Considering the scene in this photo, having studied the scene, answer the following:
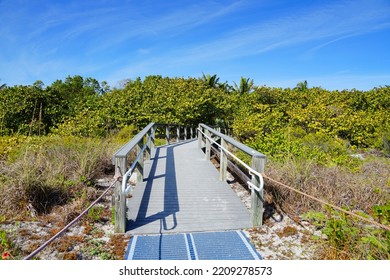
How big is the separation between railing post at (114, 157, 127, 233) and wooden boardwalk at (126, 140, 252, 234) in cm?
16

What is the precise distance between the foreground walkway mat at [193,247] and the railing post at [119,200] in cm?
24

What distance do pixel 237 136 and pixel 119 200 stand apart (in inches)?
609

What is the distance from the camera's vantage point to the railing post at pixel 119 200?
3.55 meters

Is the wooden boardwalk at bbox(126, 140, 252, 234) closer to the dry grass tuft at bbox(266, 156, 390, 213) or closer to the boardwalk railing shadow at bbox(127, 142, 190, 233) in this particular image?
the boardwalk railing shadow at bbox(127, 142, 190, 233)

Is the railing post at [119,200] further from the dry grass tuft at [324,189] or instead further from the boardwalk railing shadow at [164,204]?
the dry grass tuft at [324,189]

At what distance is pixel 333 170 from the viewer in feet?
17.6

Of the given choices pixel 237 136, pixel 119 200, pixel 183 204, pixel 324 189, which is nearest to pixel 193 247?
pixel 119 200

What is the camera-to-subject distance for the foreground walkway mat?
312 centimetres

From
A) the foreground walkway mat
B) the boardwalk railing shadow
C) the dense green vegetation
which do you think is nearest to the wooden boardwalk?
the boardwalk railing shadow

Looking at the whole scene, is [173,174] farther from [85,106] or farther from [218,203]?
[85,106]

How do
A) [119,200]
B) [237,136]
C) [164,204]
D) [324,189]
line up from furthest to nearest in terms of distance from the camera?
[237,136]
[324,189]
[164,204]
[119,200]

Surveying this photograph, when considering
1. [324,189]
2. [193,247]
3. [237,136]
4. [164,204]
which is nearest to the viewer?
[193,247]

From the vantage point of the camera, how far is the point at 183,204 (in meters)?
4.55

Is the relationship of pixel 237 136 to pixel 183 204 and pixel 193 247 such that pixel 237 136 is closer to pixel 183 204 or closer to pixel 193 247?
pixel 183 204
